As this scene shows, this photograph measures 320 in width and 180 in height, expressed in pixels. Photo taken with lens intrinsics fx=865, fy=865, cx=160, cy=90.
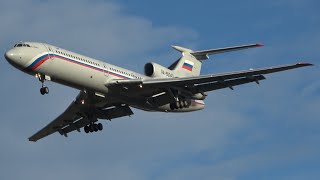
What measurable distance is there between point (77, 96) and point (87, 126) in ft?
12.5

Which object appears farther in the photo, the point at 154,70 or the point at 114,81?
the point at 154,70

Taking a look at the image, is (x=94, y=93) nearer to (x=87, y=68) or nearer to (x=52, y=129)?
(x=87, y=68)

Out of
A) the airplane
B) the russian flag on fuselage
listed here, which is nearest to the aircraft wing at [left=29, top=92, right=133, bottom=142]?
the airplane

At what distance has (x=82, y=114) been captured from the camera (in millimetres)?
54531

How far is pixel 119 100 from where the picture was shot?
167 ft

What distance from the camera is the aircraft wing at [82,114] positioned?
51.8 m

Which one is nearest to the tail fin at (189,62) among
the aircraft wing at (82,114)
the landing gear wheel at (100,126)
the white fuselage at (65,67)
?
the aircraft wing at (82,114)

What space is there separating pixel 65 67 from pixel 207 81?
8311 millimetres

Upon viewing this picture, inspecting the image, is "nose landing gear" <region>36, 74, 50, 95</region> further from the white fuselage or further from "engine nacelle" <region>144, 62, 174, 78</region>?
"engine nacelle" <region>144, 62, 174, 78</region>

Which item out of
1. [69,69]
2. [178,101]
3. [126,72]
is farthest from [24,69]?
[178,101]

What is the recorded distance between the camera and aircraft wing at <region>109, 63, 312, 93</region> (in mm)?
48594

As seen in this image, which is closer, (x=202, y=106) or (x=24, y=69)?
(x=24, y=69)

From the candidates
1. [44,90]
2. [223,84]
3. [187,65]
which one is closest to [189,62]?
[187,65]

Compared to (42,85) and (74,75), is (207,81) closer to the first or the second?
(74,75)
